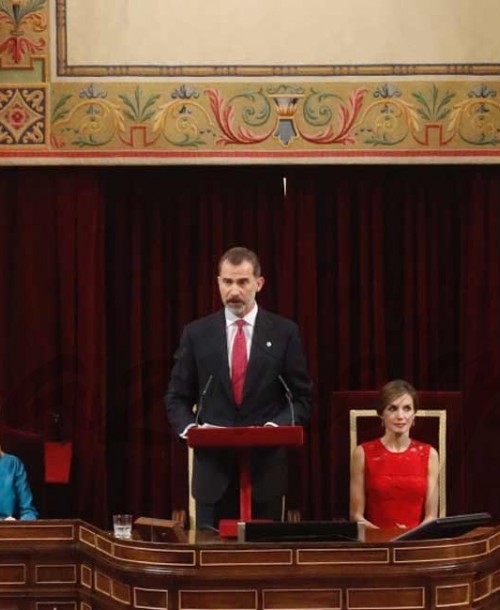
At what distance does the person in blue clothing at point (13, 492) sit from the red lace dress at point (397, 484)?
133 cm

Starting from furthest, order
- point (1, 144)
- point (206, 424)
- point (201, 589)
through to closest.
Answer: point (1, 144) → point (206, 424) → point (201, 589)

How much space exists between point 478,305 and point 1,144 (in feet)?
7.74

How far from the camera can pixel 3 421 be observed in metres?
7.47

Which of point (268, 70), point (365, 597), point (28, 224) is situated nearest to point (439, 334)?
point (268, 70)

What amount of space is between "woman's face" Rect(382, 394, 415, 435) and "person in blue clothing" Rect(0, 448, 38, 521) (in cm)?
142

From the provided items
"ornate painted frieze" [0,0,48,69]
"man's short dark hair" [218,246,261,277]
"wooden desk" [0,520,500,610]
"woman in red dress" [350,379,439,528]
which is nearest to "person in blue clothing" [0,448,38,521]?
"wooden desk" [0,520,500,610]

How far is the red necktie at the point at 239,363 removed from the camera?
602cm

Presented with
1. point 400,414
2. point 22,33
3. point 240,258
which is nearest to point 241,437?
point 240,258

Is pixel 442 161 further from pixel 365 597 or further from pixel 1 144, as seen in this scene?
pixel 365 597

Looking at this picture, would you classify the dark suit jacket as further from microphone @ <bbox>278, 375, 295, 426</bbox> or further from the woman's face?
the woman's face

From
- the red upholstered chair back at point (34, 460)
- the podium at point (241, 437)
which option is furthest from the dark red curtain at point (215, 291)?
the podium at point (241, 437)

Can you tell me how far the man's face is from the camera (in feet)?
19.2

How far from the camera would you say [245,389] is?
600 centimetres

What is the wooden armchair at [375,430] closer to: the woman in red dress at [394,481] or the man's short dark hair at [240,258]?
the woman in red dress at [394,481]
